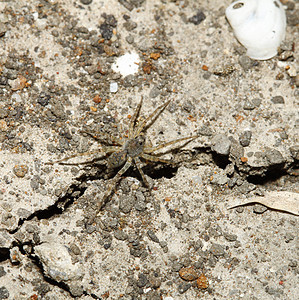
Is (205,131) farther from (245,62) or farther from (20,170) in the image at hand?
(20,170)

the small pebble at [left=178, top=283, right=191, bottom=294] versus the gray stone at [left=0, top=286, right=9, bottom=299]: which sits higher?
the gray stone at [left=0, top=286, right=9, bottom=299]

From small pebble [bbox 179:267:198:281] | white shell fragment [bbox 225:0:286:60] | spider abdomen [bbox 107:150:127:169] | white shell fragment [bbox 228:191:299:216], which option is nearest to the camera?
small pebble [bbox 179:267:198:281]

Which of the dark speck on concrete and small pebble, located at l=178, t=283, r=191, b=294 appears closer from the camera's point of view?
small pebble, located at l=178, t=283, r=191, b=294

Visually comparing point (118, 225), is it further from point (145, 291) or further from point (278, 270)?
point (278, 270)

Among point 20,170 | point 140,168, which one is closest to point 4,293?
point 20,170

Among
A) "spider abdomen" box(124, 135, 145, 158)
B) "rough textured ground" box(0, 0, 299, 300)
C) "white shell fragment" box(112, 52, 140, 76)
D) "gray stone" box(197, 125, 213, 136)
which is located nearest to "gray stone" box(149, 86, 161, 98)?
"rough textured ground" box(0, 0, 299, 300)

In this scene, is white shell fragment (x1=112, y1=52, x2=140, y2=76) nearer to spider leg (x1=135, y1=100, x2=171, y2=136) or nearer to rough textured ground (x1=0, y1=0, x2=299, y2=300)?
rough textured ground (x1=0, y1=0, x2=299, y2=300)
